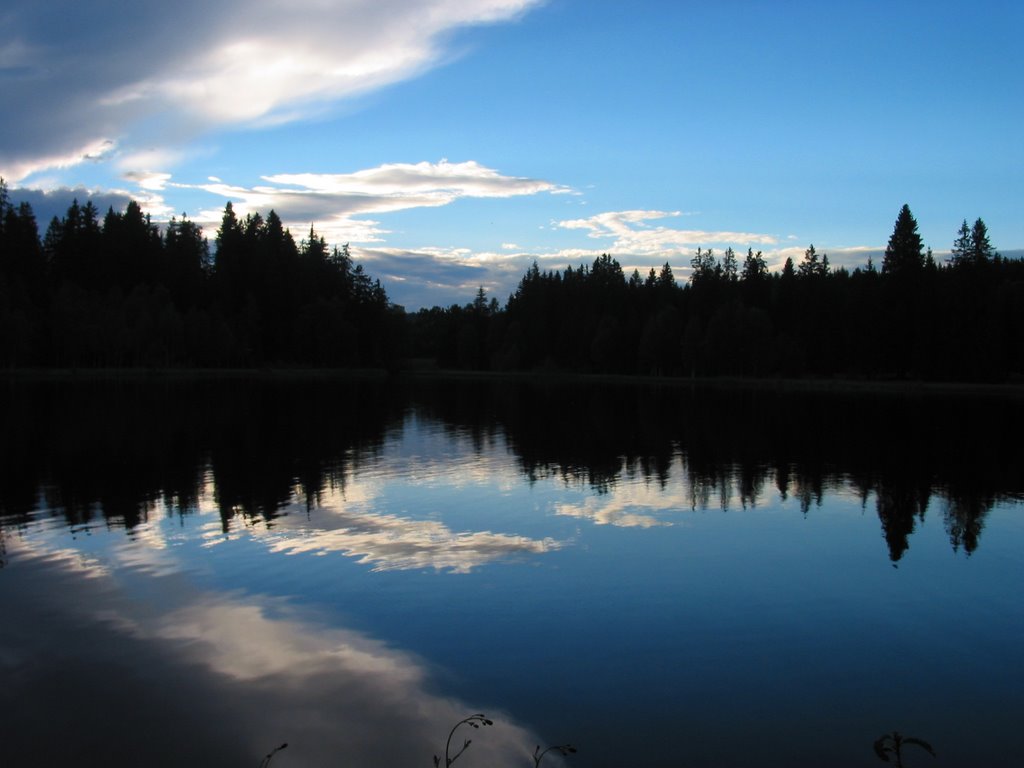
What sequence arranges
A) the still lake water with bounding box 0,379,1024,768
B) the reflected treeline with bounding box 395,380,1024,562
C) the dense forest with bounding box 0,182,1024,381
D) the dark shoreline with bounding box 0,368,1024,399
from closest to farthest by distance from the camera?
1. the still lake water with bounding box 0,379,1024,768
2. the reflected treeline with bounding box 395,380,1024,562
3. the dark shoreline with bounding box 0,368,1024,399
4. the dense forest with bounding box 0,182,1024,381

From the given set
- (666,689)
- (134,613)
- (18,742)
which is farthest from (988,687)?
(134,613)

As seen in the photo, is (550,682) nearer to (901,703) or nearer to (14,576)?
(901,703)

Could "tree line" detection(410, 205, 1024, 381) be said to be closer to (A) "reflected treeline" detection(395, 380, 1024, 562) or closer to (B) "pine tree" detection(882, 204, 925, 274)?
(B) "pine tree" detection(882, 204, 925, 274)

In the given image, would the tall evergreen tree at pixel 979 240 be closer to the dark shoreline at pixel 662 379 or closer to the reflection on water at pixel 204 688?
the dark shoreline at pixel 662 379

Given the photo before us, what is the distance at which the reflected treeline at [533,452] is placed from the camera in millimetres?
21656

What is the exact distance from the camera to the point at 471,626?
37.7 feet

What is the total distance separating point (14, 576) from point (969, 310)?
331ft

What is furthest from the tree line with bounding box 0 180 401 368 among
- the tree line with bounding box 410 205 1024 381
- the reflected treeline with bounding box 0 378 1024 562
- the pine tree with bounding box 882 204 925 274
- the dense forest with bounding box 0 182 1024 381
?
the pine tree with bounding box 882 204 925 274

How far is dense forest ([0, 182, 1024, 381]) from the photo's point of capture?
97.4 m

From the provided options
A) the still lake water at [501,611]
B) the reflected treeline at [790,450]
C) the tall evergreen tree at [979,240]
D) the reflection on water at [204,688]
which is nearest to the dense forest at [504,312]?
the tall evergreen tree at [979,240]

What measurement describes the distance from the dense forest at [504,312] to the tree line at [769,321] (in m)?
0.26

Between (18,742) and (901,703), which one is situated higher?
(18,742)

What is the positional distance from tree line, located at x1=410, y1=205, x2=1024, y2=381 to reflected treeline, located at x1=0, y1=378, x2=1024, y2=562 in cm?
3840

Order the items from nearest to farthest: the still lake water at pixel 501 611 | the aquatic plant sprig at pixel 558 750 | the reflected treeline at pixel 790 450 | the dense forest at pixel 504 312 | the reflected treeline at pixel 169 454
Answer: the aquatic plant sprig at pixel 558 750 < the still lake water at pixel 501 611 < the reflected treeline at pixel 169 454 < the reflected treeline at pixel 790 450 < the dense forest at pixel 504 312
